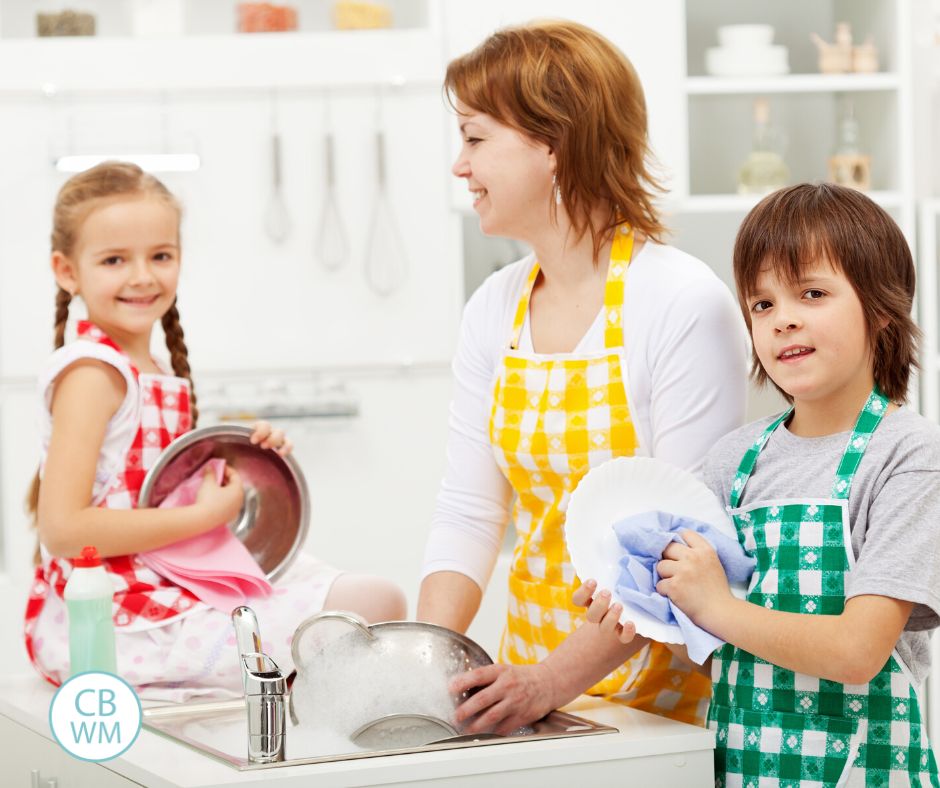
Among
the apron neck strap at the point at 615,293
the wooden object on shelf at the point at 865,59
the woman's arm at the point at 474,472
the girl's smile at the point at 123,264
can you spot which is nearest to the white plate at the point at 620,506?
the apron neck strap at the point at 615,293

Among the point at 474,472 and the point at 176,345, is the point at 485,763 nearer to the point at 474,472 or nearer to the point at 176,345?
the point at 474,472

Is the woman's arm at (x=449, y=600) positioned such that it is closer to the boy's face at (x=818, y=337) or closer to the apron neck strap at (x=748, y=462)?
the apron neck strap at (x=748, y=462)

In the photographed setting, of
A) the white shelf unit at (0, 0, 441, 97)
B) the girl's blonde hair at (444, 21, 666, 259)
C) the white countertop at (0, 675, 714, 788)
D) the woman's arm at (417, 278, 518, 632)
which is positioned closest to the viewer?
the white countertop at (0, 675, 714, 788)

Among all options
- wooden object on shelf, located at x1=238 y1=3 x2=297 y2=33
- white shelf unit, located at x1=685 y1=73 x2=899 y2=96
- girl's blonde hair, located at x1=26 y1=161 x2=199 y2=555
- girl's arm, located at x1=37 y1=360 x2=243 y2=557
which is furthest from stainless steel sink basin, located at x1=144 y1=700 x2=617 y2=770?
white shelf unit, located at x1=685 y1=73 x2=899 y2=96

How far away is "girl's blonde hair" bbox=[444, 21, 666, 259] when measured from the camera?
5.42 ft

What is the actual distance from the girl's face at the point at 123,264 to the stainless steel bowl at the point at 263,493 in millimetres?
196

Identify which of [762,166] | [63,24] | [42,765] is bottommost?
[42,765]

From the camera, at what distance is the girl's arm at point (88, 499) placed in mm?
1631

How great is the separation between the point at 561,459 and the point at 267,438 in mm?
396

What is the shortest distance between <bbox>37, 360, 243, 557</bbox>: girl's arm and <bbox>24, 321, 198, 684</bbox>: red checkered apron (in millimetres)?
43

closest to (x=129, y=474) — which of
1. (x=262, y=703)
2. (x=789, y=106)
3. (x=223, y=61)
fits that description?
(x=262, y=703)

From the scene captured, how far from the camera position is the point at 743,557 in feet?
4.42

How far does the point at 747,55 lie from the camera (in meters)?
3.18

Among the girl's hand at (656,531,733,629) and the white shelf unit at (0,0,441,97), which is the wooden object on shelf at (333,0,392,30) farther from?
the girl's hand at (656,531,733,629)
